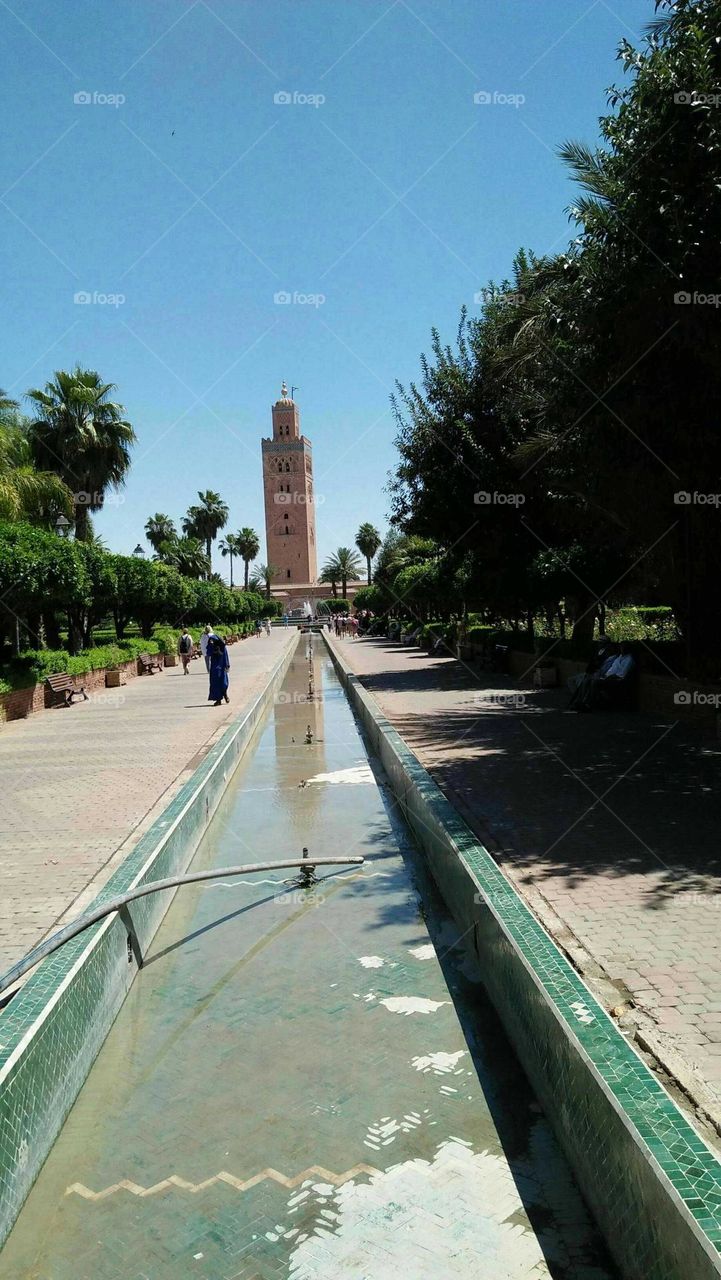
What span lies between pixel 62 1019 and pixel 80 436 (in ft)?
102

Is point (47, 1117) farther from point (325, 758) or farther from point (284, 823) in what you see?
point (325, 758)

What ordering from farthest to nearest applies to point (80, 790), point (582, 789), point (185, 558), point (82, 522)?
point (185, 558), point (82, 522), point (80, 790), point (582, 789)

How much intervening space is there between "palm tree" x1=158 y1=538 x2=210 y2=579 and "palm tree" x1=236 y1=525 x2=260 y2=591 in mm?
37730

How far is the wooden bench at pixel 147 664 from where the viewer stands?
2661 cm

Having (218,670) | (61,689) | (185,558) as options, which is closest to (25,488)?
(61,689)

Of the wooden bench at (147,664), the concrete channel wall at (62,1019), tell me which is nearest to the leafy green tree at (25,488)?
the wooden bench at (147,664)

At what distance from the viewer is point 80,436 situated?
106ft

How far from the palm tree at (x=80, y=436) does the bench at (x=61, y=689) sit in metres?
15.2

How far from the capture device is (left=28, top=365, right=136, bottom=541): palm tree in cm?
3266

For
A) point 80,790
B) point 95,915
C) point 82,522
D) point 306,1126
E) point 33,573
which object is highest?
point 82,522

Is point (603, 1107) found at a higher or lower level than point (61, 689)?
lower

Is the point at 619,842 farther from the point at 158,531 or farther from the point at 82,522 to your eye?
the point at 158,531

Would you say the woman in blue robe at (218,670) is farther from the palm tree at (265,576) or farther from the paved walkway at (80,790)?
the palm tree at (265,576)

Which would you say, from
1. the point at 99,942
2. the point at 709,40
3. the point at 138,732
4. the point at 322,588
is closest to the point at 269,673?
the point at 138,732
